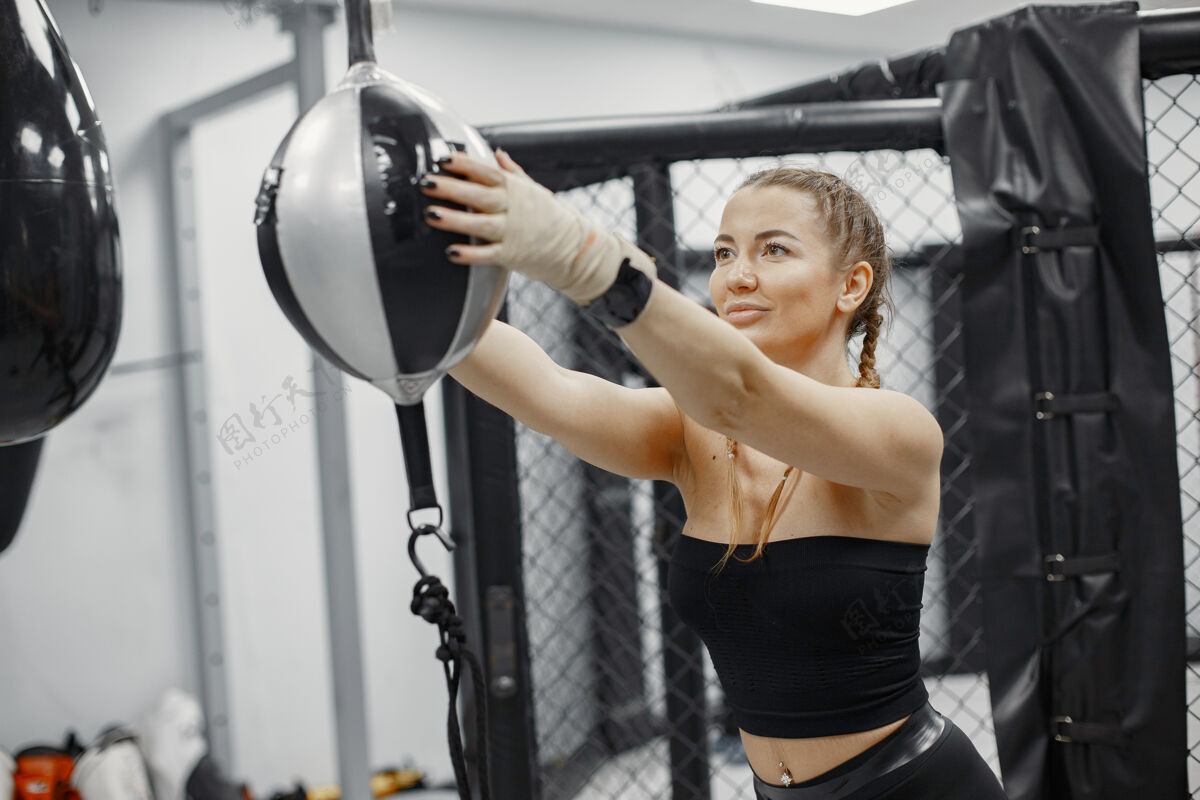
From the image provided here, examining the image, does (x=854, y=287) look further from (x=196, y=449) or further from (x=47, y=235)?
(x=196, y=449)

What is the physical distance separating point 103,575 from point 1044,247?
9.07 ft

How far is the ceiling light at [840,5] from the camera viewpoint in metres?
4.12

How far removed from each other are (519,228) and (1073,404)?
4.14 ft

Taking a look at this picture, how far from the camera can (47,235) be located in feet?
3.17

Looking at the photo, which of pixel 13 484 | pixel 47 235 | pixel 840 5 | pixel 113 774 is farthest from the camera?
pixel 840 5

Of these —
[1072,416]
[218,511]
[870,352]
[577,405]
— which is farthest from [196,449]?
[1072,416]

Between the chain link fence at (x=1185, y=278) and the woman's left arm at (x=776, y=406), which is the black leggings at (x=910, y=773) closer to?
the woman's left arm at (x=776, y=406)

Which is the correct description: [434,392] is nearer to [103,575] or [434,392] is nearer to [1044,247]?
[103,575]

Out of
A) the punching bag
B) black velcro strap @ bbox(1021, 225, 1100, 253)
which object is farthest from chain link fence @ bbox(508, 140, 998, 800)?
the punching bag

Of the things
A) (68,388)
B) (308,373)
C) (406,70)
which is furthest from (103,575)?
(68,388)

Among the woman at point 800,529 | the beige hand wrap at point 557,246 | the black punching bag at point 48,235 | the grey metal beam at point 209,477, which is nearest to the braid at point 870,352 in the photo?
the woman at point 800,529

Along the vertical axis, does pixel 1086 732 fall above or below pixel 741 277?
below

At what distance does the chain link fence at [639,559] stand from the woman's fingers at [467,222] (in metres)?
1.12

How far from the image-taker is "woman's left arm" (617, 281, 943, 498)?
79 cm
